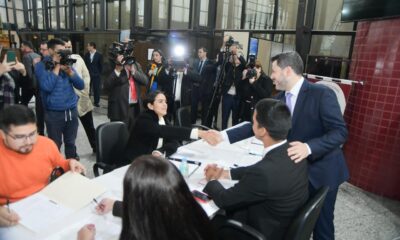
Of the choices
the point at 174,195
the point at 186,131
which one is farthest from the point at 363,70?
the point at 174,195

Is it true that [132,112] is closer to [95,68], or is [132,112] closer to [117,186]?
[117,186]

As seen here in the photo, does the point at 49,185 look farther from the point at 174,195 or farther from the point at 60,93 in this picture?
the point at 60,93

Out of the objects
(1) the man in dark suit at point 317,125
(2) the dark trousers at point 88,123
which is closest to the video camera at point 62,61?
(2) the dark trousers at point 88,123

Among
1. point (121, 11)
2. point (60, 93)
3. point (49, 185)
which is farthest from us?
point (121, 11)

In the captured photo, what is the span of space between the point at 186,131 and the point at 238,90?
9.10ft

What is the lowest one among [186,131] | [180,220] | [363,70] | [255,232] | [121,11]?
[255,232]

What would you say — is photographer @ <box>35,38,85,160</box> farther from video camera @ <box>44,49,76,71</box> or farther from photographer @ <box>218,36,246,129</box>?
photographer @ <box>218,36,246,129</box>

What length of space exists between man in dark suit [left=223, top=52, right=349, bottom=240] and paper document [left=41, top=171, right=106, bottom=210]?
1345 millimetres

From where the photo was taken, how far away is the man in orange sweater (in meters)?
1.55

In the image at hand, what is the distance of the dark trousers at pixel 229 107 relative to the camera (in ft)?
17.1

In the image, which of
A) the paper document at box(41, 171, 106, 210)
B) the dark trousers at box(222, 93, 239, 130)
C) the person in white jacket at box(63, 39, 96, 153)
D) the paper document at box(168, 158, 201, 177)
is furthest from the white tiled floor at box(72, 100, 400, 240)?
the dark trousers at box(222, 93, 239, 130)

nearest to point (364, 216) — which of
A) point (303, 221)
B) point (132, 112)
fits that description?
point (303, 221)

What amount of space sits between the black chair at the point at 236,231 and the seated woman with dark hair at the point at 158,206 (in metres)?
0.57

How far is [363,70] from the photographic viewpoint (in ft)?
11.6
